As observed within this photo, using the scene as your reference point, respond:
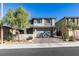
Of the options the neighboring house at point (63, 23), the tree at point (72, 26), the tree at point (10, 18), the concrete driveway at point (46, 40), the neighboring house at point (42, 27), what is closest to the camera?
the tree at point (10, 18)

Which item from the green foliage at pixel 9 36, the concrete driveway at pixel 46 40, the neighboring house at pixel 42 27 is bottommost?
the concrete driveway at pixel 46 40

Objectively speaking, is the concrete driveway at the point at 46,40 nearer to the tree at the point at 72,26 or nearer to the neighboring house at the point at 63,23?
the neighboring house at the point at 63,23

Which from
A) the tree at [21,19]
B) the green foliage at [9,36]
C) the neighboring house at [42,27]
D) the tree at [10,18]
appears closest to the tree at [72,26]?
the neighboring house at [42,27]

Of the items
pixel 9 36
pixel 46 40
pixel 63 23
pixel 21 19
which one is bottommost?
pixel 46 40

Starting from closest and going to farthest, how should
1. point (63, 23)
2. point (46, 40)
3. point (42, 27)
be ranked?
point (46, 40) → point (63, 23) → point (42, 27)

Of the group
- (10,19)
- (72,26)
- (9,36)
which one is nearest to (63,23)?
(72,26)

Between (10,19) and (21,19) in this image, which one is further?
(21,19)

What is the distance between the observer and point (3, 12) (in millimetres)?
18344

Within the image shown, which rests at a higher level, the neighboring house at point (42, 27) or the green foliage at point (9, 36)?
the neighboring house at point (42, 27)

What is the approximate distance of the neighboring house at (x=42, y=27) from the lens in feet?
64.5

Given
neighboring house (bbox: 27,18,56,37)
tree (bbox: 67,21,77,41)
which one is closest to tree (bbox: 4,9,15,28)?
neighboring house (bbox: 27,18,56,37)

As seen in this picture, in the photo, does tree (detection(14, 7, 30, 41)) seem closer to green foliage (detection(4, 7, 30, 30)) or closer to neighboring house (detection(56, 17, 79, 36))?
green foliage (detection(4, 7, 30, 30))

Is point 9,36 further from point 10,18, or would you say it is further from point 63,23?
point 63,23

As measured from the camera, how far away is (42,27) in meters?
20.9
